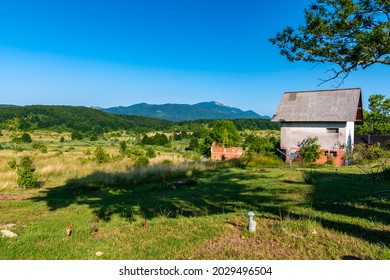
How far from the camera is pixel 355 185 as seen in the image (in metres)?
10.6

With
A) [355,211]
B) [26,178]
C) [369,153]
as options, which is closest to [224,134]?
[26,178]

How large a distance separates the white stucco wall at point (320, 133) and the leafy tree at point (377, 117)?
17004 millimetres

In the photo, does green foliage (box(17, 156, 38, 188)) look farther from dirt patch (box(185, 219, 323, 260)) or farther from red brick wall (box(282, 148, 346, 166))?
red brick wall (box(282, 148, 346, 166))

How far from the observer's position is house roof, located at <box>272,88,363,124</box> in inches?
976

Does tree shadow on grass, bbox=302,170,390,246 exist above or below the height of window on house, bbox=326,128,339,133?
below

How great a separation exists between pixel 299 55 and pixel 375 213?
4359 mm

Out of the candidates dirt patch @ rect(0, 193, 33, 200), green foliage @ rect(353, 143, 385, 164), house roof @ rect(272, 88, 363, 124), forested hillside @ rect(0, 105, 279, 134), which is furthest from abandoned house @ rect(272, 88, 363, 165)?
forested hillside @ rect(0, 105, 279, 134)

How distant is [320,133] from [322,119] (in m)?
1.34

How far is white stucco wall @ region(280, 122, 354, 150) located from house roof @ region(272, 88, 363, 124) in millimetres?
604

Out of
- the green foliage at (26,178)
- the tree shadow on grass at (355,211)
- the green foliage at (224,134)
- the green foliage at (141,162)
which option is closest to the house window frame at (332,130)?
the tree shadow on grass at (355,211)

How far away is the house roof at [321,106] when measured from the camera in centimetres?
2480

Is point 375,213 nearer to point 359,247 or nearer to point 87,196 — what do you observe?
point 359,247

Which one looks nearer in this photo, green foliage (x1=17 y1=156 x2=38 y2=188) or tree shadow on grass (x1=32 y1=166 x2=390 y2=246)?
tree shadow on grass (x1=32 y1=166 x2=390 y2=246)

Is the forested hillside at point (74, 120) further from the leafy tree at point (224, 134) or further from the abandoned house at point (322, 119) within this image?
the abandoned house at point (322, 119)
